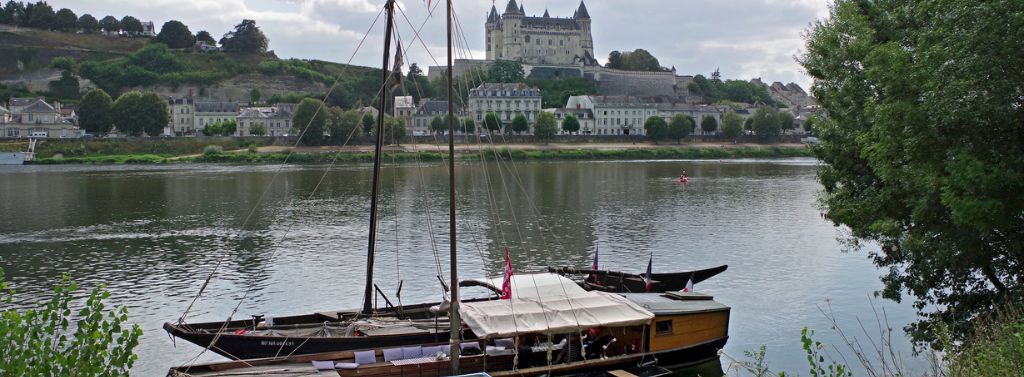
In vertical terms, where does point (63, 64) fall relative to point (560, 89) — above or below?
above

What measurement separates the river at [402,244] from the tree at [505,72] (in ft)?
300

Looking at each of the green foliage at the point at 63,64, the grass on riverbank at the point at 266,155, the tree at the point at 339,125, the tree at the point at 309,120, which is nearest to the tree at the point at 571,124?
the grass on riverbank at the point at 266,155

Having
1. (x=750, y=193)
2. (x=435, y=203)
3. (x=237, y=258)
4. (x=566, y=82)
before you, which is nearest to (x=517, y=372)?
(x=237, y=258)

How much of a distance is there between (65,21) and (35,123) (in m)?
82.5

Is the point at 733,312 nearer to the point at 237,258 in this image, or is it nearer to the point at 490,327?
the point at 490,327

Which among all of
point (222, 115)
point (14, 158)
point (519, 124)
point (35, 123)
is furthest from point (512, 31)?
point (14, 158)

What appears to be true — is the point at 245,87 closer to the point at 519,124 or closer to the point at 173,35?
the point at 173,35

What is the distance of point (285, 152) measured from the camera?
11419cm

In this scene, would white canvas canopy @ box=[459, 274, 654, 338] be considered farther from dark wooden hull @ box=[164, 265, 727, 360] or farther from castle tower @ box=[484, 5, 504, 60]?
castle tower @ box=[484, 5, 504, 60]

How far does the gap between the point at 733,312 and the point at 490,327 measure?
12.1 metres

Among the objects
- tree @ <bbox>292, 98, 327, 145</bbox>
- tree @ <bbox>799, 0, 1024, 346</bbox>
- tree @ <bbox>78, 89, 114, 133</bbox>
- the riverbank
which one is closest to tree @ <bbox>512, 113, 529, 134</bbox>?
the riverbank

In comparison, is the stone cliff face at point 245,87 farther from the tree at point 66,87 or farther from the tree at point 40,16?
the tree at point 40,16

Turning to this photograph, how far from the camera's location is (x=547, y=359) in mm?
18484

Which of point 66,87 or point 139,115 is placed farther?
point 66,87
